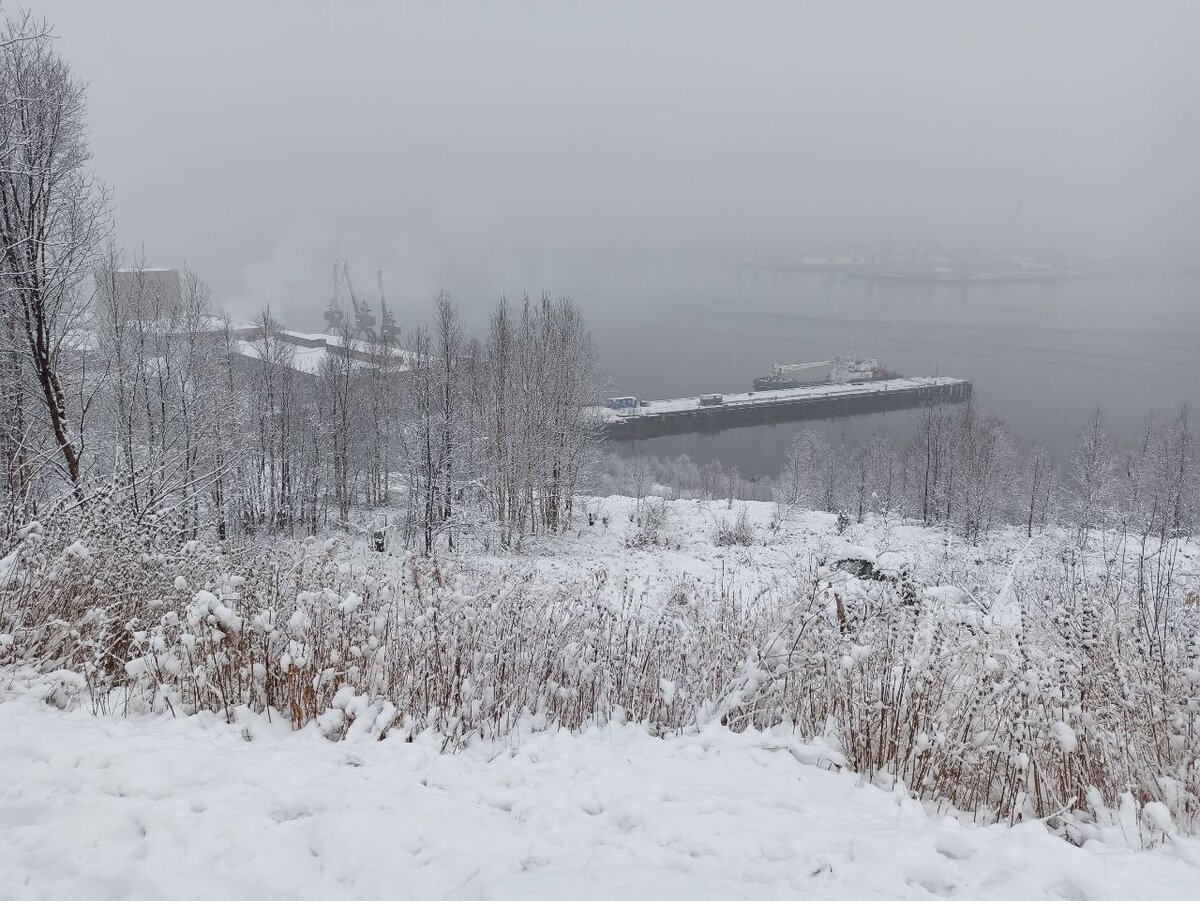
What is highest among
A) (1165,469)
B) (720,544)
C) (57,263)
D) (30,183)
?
(30,183)

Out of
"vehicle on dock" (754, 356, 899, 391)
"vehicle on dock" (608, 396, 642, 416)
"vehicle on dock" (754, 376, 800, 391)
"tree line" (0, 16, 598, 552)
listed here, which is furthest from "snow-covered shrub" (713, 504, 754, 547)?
"vehicle on dock" (754, 376, 800, 391)

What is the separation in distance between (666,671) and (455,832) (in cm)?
228

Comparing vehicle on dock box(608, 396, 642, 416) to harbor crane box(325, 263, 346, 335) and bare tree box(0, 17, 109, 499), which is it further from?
bare tree box(0, 17, 109, 499)

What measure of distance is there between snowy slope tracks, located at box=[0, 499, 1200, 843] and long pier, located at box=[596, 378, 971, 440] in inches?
2187

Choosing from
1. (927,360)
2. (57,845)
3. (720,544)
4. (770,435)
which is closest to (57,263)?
(57,845)

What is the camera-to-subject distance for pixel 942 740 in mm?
3248

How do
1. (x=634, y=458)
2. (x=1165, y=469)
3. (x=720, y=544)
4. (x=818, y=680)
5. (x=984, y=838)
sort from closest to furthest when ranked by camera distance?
(x=984, y=838) → (x=818, y=680) → (x=720, y=544) → (x=1165, y=469) → (x=634, y=458)

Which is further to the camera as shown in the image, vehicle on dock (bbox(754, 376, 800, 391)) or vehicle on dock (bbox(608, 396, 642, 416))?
vehicle on dock (bbox(754, 376, 800, 391))

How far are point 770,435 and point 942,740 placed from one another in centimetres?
6484

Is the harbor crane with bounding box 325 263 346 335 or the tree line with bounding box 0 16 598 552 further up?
the harbor crane with bounding box 325 263 346 335

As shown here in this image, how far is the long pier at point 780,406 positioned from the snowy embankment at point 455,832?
5739 cm

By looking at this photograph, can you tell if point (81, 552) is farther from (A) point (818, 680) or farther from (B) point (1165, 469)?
(B) point (1165, 469)

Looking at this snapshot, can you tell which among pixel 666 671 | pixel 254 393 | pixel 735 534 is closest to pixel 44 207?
pixel 666 671

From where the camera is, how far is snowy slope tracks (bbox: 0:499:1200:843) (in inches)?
130
